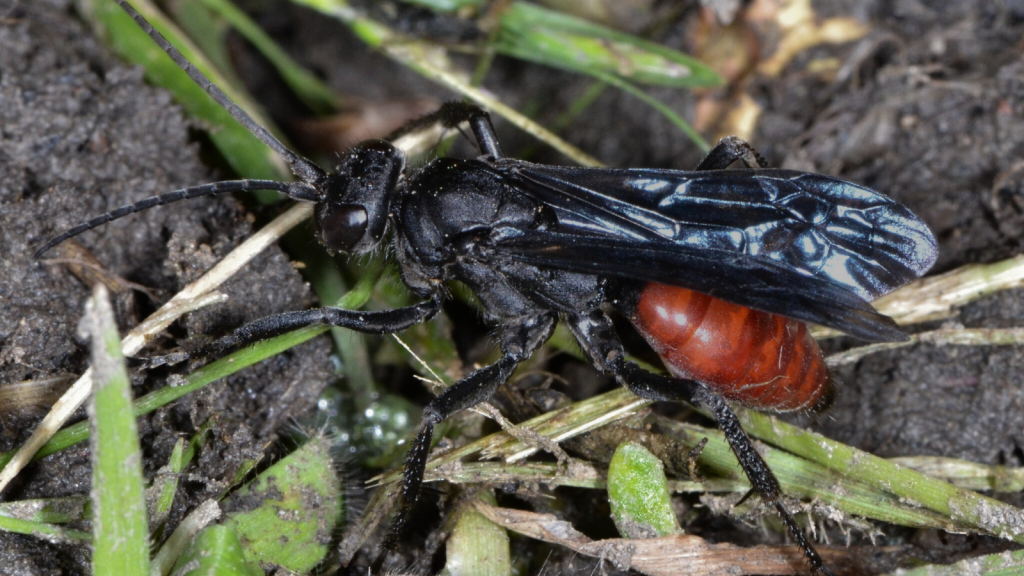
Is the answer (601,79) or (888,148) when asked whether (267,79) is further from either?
(888,148)

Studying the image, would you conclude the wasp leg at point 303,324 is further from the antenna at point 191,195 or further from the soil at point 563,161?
the antenna at point 191,195

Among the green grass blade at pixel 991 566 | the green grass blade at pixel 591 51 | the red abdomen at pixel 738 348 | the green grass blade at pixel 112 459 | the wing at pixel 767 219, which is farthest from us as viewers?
the green grass blade at pixel 591 51

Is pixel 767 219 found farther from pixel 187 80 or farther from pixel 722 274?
pixel 187 80

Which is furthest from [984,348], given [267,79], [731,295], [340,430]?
[267,79]

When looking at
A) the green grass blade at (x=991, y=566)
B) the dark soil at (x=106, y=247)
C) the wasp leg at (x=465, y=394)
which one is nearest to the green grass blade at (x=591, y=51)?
the wasp leg at (x=465, y=394)

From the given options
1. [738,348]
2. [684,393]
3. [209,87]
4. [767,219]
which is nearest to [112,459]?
[209,87]

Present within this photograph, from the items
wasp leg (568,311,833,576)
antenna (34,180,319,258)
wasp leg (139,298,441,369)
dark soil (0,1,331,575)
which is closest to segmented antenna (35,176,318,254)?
antenna (34,180,319,258)

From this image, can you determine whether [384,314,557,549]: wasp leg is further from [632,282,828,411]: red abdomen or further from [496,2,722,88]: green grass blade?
[496,2,722,88]: green grass blade
